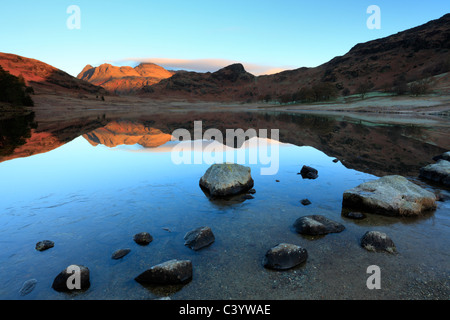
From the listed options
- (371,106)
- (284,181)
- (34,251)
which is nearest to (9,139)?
(34,251)

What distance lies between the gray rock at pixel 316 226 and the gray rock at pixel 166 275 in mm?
3419

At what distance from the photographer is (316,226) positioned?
249 inches

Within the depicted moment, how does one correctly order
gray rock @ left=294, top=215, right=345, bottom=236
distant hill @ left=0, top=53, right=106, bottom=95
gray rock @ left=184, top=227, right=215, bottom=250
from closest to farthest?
gray rock @ left=184, top=227, right=215, bottom=250, gray rock @ left=294, top=215, right=345, bottom=236, distant hill @ left=0, top=53, right=106, bottom=95

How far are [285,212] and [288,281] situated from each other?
129 inches

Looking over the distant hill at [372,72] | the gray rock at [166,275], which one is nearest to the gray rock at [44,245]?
the gray rock at [166,275]

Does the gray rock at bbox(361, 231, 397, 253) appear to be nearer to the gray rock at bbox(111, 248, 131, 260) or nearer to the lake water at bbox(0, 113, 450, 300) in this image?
the lake water at bbox(0, 113, 450, 300)

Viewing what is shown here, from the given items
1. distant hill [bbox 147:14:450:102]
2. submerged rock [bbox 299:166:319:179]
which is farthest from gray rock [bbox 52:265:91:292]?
distant hill [bbox 147:14:450:102]

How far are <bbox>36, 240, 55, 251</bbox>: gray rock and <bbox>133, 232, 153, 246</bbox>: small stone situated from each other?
1964 mm

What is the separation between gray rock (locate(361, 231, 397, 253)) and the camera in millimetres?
5516

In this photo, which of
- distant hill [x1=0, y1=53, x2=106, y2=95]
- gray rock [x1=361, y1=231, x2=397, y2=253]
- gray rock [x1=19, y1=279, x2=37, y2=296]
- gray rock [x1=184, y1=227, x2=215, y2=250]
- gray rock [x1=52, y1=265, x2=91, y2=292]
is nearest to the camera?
gray rock [x1=19, y1=279, x2=37, y2=296]

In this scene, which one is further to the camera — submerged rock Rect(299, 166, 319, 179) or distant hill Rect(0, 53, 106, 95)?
distant hill Rect(0, 53, 106, 95)

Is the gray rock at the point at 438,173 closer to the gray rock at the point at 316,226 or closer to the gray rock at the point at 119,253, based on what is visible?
the gray rock at the point at 316,226

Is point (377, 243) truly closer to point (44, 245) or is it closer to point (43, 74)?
point (44, 245)
